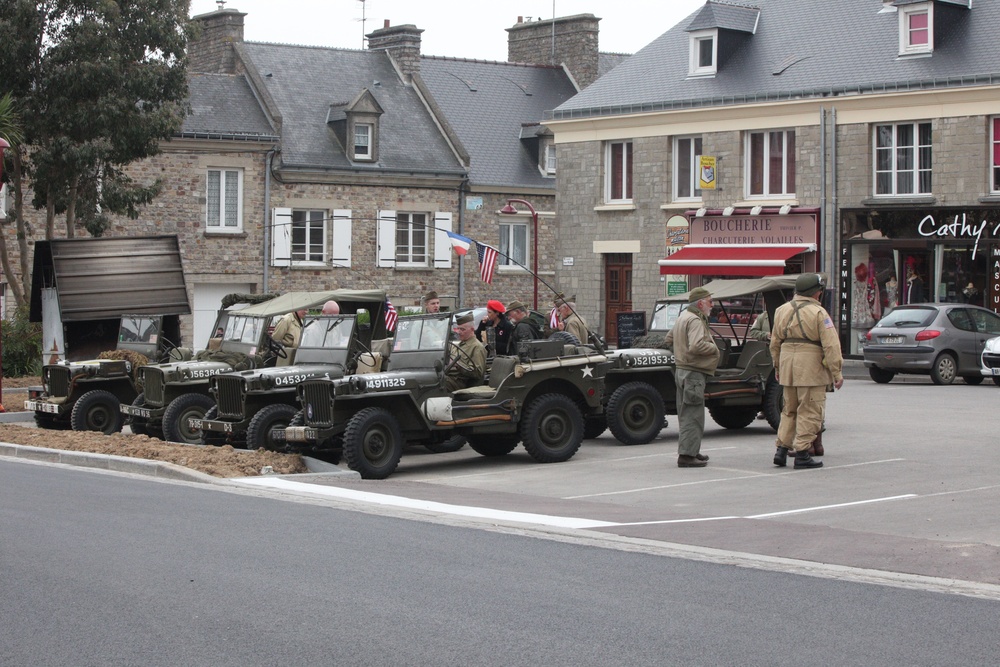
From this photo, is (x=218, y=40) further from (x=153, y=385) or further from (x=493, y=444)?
(x=493, y=444)

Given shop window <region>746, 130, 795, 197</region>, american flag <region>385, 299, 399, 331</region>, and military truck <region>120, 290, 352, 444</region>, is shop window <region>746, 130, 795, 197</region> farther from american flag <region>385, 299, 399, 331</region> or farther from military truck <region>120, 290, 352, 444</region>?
military truck <region>120, 290, 352, 444</region>

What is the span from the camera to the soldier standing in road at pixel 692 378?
564 inches

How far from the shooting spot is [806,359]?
44.7ft

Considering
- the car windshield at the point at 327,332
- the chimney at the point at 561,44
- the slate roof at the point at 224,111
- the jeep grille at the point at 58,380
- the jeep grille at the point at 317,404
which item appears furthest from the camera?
the chimney at the point at 561,44

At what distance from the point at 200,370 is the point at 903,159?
20743 millimetres

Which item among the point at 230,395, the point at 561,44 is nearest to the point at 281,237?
the point at 561,44

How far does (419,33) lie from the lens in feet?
153

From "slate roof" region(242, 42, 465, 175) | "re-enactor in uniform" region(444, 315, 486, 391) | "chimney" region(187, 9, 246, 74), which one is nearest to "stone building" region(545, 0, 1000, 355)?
"slate roof" region(242, 42, 465, 175)

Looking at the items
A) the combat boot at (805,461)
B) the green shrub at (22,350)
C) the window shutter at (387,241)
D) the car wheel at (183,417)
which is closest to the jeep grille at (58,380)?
the car wheel at (183,417)

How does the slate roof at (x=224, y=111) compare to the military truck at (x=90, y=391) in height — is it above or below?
above

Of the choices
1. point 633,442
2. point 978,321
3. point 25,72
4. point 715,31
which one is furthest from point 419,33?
point 633,442

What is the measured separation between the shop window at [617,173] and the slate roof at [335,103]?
23.9ft

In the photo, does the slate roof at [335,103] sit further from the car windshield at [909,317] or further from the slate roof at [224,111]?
the car windshield at [909,317]

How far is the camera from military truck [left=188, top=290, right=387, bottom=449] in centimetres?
1515
